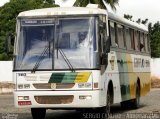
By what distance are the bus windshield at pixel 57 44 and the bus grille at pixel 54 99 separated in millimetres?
781

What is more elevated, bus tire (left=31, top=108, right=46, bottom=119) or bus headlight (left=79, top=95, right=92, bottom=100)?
bus headlight (left=79, top=95, right=92, bottom=100)

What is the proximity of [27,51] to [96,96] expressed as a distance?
226 centimetres

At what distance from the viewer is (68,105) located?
16.6 m

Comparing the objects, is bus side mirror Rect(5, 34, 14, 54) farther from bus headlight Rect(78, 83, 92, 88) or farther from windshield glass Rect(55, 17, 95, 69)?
bus headlight Rect(78, 83, 92, 88)

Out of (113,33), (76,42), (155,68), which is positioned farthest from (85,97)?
(155,68)

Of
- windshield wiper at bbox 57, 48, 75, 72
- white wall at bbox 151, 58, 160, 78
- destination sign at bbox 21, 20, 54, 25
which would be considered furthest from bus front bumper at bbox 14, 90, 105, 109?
white wall at bbox 151, 58, 160, 78

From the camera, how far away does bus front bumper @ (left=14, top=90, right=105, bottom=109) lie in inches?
650

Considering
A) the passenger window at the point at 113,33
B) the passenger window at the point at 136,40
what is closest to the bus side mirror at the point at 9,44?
the passenger window at the point at 113,33

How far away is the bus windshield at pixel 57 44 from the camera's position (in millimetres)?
16703

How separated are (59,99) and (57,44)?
59.3 inches

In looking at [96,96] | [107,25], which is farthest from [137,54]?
[96,96]

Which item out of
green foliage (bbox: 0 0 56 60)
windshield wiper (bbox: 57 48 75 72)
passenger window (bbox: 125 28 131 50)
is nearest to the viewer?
windshield wiper (bbox: 57 48 75 72)

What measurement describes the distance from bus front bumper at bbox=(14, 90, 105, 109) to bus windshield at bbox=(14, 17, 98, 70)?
68 centimetres

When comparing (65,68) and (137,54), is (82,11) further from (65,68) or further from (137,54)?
(137,54)
